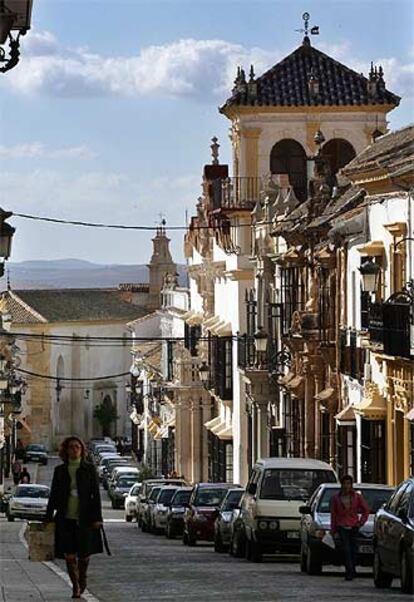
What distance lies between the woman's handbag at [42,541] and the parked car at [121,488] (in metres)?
56.2

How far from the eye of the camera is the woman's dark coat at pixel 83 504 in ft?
68.7

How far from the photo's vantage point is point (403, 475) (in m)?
40.6

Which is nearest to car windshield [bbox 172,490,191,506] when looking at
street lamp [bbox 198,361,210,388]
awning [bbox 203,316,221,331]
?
street lamp [bbox 198,361,210,388]

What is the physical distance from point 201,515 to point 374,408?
4190 mm

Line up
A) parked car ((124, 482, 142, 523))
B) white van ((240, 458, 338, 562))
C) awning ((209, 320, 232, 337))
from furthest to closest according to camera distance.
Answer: awning ((209, 320, 232, 337))
parked car ((124, 482, 142, 523))
white van ((240, 458, 338, 562))

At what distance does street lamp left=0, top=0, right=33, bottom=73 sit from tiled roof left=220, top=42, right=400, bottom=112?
48755mm

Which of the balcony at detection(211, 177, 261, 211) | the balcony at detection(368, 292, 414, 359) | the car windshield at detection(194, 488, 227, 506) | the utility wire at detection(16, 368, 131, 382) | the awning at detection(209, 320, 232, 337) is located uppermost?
the balcony at detection(211, 177, 261, 211)

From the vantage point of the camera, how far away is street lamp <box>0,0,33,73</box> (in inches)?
895

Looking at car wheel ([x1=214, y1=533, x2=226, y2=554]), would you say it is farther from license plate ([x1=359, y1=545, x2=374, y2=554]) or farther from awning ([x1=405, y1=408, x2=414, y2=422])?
license plate ([x1=359, y1=545, x2=374, y2=554])

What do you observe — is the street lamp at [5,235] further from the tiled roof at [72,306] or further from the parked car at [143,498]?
the tiled roof at [72,306]

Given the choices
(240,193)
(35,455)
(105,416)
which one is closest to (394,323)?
(240,193)

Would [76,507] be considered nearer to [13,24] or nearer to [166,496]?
[13,24]

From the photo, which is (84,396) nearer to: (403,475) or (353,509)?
(403,475)

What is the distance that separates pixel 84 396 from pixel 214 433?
Result: 76003 mm
